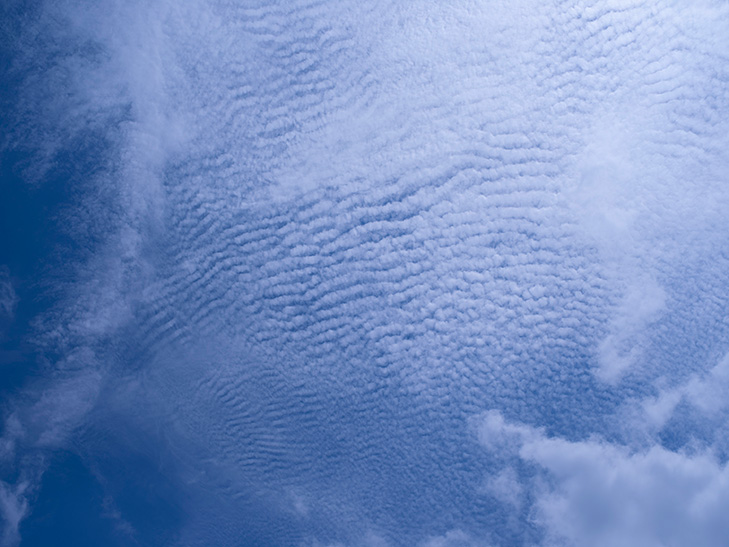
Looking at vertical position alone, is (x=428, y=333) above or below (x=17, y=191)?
above

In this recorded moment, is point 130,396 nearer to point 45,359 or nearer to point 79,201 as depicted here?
point 45,359

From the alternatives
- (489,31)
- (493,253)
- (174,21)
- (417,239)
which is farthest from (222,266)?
(489,31)

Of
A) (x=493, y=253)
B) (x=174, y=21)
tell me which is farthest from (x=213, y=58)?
(x=493, y=253)

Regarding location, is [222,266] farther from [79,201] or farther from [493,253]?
[493,253]

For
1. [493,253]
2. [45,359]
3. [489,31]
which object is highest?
[489,31]

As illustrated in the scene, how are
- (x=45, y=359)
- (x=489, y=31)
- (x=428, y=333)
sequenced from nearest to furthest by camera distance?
(x=489, y=31), (x=428, y=333), (x=45, y=359)

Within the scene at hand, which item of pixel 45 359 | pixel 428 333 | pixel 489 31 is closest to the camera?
pixel 489 31

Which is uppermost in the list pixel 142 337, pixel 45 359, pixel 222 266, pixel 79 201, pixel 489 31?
pixel 489 31

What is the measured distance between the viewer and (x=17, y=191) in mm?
11742

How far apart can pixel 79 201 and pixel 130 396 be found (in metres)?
4.93

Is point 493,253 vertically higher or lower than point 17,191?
higher

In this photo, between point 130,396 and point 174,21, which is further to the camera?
point 130,396

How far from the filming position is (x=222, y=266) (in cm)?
1192

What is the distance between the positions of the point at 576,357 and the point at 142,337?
1022 cm
